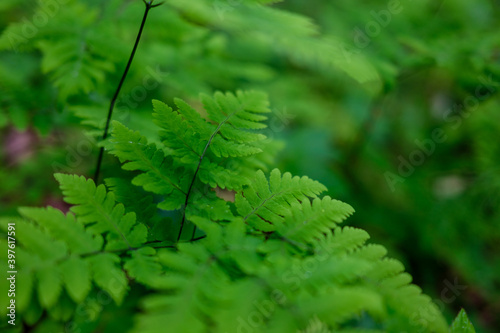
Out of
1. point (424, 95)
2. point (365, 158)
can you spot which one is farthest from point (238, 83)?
point (424, 95)

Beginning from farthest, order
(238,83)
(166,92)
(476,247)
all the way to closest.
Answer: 1. (238,83)
2. (166,92)
3. (476,247)

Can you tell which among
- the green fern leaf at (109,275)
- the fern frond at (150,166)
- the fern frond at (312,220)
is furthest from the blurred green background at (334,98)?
the fern frond at (312,220)

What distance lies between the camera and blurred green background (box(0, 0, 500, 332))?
6.66 ft

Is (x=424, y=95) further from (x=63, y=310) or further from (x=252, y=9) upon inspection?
(x=63, y=310)

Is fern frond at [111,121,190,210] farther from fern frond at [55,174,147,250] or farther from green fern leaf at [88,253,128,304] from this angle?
green fern leaf at [88,253,128,304]

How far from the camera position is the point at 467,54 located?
232 centimetres

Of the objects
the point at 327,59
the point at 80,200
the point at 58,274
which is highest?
the point at 327,59

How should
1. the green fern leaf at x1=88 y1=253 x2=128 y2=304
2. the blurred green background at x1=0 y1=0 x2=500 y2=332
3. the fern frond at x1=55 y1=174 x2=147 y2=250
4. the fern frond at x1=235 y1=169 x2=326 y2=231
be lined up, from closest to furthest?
the green fern leaf at x1=88 y1=253 x2=128 y2=304
the fern frond at x1=55 y1=174 x2=147 y2=250
the fern frond at x1=235 y1=169 x2=326 y2=231
the blurred green background at x1=0 y1=0 x2=500 y2=332

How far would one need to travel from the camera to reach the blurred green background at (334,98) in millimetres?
2031

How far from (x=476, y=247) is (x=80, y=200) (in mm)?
3100

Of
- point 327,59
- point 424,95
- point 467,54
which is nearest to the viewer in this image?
point 327,59

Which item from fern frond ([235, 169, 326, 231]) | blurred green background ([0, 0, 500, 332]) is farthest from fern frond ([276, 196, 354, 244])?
blurred green background ([0, 0, 500, 332])

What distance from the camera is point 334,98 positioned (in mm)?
4051

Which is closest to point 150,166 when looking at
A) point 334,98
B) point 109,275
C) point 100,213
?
point 100,213
